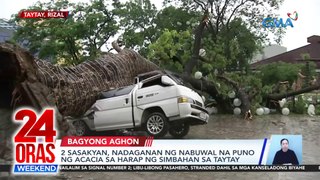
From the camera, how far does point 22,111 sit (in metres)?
4.73

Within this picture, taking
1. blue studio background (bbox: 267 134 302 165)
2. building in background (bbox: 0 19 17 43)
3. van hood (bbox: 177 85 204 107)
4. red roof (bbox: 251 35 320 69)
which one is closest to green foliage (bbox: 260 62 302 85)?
red roof (bbox: 251 35 320 69)

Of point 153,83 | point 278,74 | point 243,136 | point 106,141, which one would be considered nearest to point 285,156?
point 243,136

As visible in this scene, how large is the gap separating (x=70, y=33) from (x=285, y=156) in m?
3.67

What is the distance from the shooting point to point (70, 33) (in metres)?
6.45

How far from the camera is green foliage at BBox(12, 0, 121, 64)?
5930 millimetres

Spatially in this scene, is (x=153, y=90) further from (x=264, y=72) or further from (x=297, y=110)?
(x=264, y=72)

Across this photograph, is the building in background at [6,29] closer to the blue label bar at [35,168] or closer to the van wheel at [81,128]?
the van wheel at [81,128]

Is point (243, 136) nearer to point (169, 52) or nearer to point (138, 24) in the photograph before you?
point (169, 52)

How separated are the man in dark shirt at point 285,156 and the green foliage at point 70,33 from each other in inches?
114

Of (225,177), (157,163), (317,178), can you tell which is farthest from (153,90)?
(317,178)

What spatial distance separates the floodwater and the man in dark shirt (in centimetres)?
27

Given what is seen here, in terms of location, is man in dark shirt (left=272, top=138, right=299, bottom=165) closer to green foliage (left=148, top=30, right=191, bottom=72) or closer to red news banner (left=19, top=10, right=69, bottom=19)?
green foliage (left=148, top=30, right=191, bottom=72)

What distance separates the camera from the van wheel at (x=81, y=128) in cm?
515

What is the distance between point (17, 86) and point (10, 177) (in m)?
1.01
